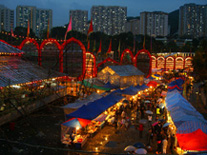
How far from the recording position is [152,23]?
580 feet

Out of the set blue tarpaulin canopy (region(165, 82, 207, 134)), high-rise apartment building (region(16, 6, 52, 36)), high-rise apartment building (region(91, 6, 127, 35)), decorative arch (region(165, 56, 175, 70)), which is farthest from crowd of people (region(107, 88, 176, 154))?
high-rise apartment building (region(91, 6, 127, 35))

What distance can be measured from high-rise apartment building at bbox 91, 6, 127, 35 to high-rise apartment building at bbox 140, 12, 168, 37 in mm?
18632

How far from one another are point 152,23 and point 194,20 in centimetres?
3877

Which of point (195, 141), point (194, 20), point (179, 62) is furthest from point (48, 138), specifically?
point (194, 20)

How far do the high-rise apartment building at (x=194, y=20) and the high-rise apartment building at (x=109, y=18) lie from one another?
5026cm

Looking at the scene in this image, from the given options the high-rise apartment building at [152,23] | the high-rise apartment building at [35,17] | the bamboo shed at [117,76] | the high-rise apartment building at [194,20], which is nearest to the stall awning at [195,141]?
the bamboo shed at [117,76]

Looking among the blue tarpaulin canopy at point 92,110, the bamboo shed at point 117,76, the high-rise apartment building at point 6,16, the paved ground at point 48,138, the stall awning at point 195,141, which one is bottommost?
the paved ground at point 48,138

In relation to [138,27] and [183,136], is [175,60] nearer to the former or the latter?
[183,136]

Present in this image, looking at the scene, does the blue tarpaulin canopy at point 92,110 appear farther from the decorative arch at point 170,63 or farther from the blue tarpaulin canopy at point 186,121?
the decorative arch at point 170,63

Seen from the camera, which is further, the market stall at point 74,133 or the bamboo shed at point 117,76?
the bamboo shed at point 117,76

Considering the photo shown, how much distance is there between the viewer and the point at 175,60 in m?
53.3

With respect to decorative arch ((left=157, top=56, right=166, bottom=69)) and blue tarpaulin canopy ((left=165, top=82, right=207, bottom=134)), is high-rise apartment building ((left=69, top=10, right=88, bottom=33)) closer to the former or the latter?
decorative arch ((left=157, top=56, right=166, bottom=69))

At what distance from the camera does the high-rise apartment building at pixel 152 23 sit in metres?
175

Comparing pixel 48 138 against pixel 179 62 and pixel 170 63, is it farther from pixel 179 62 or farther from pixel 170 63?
pixel 179 62
